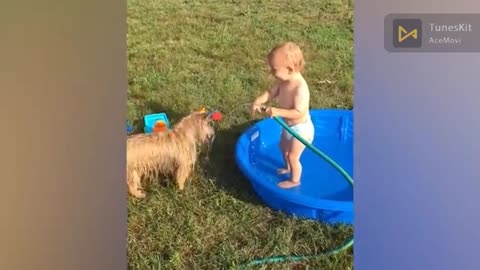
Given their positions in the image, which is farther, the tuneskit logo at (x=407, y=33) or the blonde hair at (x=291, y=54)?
the blonde hair at (x=291, y=54)

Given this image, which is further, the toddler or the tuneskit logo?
the toddler

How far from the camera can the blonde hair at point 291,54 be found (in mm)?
1263

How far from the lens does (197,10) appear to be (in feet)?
4.24

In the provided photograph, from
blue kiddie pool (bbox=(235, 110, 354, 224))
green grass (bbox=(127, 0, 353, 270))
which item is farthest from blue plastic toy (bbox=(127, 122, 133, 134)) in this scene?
blue kiddie pool (bbox=(235, 110, 354, 224))

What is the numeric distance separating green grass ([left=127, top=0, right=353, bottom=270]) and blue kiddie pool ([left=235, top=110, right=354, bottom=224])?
3 centimetres

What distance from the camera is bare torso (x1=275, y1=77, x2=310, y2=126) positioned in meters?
1.27

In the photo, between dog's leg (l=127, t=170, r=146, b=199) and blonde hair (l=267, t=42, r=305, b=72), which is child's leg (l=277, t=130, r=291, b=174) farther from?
dog's leg (l=127, t=170, r=146, b=199)

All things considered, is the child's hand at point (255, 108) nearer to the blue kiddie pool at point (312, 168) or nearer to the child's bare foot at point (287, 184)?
the blue kiddie pool at point (312, 168)

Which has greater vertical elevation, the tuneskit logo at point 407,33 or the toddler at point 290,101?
the tuneskit logo at point 407,33

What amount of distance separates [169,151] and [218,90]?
194 millimetres

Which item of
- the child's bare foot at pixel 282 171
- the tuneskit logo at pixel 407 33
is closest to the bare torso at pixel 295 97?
the child's bare foot at pixel 282 171

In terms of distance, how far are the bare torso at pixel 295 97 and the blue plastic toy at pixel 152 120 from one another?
26cm

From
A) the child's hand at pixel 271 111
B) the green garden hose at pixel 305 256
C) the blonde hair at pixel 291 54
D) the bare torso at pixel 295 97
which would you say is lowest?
the green garden hose at pixel 305 256

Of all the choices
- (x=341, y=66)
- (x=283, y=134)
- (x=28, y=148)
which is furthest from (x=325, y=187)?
(x=28, y=148)
